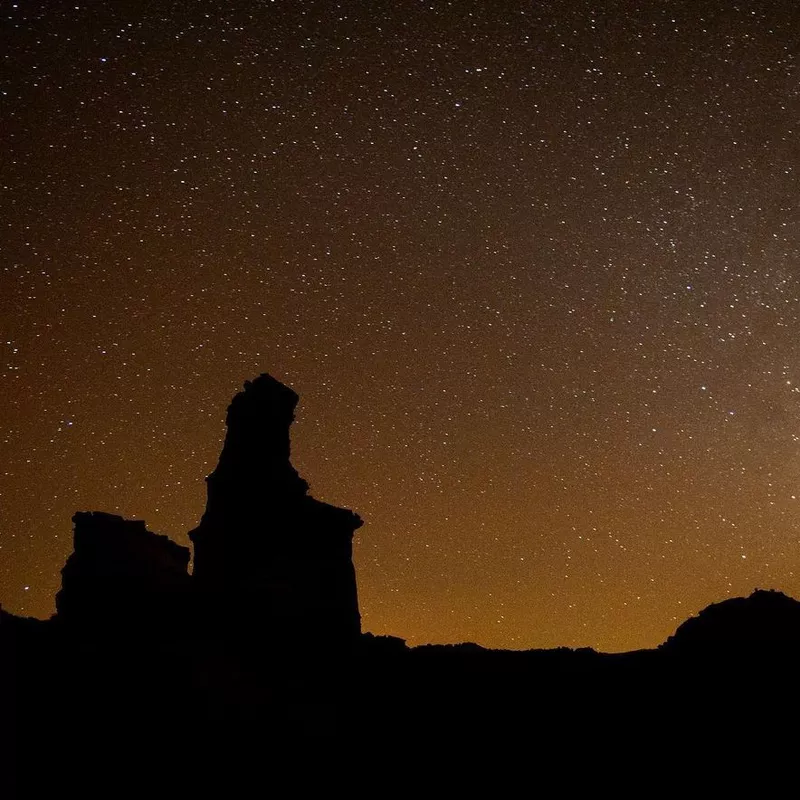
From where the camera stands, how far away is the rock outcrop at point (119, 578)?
26109 millimetres

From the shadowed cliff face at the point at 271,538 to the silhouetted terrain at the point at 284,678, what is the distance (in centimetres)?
8

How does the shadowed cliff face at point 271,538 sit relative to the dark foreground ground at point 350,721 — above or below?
above

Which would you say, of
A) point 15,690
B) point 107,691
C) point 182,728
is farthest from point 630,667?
point 15,690

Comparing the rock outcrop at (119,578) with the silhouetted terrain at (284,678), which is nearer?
the silhouetted terrain at (284,678)

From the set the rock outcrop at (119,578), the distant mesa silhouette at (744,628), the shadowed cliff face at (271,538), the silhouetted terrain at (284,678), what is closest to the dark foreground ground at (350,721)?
the silhouetted terrain at (284,678)

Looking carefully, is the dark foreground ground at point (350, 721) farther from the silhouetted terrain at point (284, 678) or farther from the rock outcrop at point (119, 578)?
the rock outcrop at point (119, 578)

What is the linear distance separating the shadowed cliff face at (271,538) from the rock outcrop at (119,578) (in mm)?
1877

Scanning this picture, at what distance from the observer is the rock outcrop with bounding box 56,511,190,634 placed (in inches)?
1028

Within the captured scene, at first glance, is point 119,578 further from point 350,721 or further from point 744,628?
point 744,628

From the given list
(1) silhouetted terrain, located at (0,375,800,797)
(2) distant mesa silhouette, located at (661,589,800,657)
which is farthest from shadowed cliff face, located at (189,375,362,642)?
(2) distant mesa silhouette, located at (661,589,800,657)

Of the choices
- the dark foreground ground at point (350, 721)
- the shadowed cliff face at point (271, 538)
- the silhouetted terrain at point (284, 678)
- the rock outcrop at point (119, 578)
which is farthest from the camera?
the shadowed cliff face at point (271, 538)

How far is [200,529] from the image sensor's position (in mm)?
29516

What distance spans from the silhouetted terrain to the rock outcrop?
0.09 m

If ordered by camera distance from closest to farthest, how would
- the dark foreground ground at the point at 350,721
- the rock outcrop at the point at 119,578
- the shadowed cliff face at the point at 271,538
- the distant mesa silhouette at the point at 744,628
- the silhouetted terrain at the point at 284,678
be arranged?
the dark foreground ground at the point at 350,721, the silhouetted terrain at the point at 284,678, the distant mesa silhouette at the point at 744,628, the rock outcrop at the point at 119,578, the shadowed cliff face at the point at 271,538
